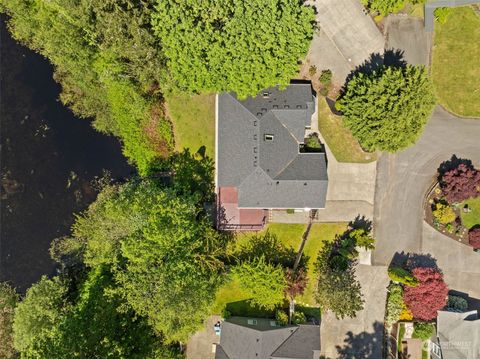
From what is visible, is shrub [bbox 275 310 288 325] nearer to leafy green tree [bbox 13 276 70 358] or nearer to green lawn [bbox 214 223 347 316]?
green lawn [bbox 214 223 347 316]

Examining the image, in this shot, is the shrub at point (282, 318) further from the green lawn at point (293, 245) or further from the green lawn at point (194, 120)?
the green lawn at point (194, 120)

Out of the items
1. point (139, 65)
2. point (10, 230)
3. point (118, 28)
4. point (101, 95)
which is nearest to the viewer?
point (118, 28)

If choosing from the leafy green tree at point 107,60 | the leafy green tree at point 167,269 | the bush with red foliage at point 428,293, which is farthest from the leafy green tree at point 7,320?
the bush with red foliage at point 428,293

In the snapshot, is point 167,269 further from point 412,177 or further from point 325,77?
point 412,177

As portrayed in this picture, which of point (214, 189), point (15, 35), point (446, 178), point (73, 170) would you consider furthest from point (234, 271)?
point (15, 35)

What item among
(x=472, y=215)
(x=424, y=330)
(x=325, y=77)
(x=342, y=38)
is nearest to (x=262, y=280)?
(x=424, y=330)

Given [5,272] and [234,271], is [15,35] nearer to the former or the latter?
[5,272]

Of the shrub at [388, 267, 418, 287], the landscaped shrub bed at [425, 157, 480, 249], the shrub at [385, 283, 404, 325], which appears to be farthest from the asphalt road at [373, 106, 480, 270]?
the shrub at [385, 283, 404, 325]
